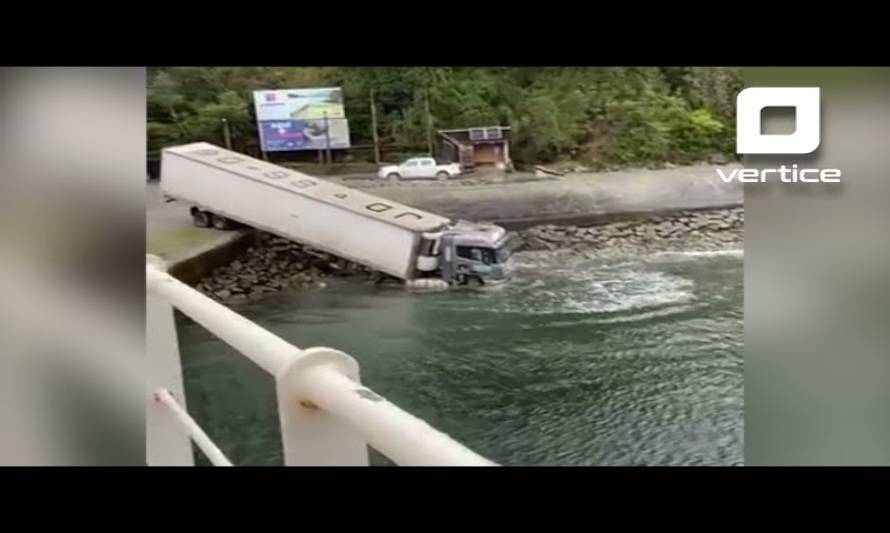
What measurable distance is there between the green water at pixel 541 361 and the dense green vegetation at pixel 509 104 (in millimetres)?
320

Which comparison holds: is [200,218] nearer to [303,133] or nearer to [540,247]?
[303,133]

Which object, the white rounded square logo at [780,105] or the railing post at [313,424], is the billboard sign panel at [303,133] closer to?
the white rounded square logo at [780,105]

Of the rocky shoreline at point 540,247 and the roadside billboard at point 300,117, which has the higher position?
the roadside billboard at point 300,117

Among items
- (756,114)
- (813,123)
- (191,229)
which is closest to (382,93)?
(191,229)

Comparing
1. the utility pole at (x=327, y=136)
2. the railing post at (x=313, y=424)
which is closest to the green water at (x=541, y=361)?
the utility pole at (x=327, y=136)

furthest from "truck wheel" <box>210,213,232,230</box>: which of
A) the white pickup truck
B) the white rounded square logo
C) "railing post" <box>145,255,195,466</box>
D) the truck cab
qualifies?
the white rounded square logo

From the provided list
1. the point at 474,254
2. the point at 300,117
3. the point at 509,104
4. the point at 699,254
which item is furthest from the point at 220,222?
the point at 699,254

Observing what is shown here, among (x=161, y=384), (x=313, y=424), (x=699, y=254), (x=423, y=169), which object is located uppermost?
(x=423, y=169)

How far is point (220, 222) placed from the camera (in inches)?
90.7

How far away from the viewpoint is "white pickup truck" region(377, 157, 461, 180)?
2.27 m

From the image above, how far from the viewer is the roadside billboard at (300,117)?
2264 mm

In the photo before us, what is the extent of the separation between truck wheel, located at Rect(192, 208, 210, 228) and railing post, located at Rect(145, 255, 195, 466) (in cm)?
14

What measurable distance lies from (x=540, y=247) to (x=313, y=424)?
49.5 inches
